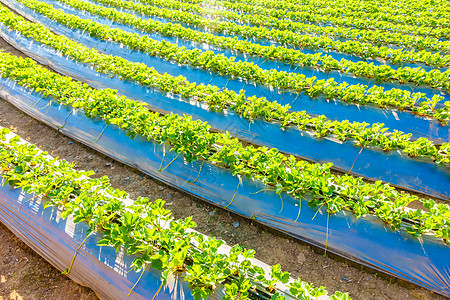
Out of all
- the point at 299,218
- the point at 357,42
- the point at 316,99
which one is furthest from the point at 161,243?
the point at 357,42

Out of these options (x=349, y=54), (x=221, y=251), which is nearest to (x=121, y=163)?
(x=221, y=251)

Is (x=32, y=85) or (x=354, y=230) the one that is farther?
(x=32, y=85)

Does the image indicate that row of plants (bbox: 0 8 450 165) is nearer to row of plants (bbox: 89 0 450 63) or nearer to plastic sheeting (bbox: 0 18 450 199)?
plastic sheeting (bbox: 0 18 450 199)

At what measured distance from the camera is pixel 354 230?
3389 millimetres

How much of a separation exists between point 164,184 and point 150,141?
0.97m

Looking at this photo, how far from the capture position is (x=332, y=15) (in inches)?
512

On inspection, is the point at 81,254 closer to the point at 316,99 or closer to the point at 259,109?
the point at 259,109

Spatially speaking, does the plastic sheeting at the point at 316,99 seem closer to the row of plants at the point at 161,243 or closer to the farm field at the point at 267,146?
the farm field at the point at 267,146

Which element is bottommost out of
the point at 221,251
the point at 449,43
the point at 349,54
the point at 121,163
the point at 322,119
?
the point at 121,163

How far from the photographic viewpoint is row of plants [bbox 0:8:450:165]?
4379 millimetres

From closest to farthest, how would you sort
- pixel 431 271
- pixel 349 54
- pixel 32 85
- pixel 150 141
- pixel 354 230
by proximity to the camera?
pixel 431 271, pixel 354 230, pixel 150 141, pixel 32 85, pixel 349 54

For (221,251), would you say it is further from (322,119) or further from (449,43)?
(449,43)

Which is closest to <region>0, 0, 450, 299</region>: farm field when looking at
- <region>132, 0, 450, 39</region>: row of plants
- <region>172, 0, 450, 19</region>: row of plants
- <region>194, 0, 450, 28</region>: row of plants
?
<region>132, 0, 450, 39</region>: row of plants

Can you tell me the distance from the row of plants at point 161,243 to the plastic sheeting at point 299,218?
3.01ft
